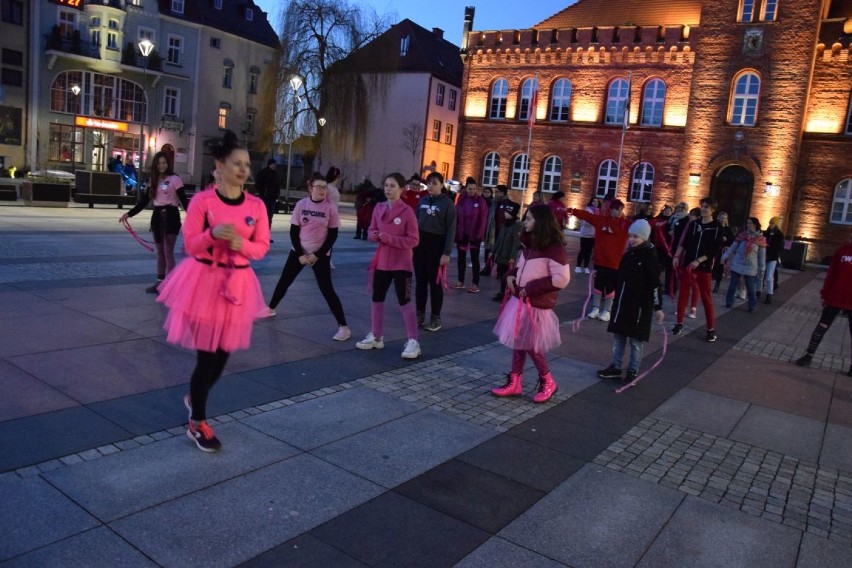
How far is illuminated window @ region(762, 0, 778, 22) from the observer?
33656 mm

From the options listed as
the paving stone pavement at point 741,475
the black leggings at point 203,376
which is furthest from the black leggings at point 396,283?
the black leggings at point 203,376

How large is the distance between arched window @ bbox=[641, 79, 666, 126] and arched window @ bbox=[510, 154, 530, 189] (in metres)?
7.54

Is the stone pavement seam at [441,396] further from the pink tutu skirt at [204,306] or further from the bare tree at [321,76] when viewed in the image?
the bare tree at [321,76]

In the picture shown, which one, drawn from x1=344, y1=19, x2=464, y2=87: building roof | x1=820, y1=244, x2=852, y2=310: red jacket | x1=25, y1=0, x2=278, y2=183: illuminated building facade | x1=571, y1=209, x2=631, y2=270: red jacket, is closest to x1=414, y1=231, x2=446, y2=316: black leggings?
x1=571, y1=209, x2=631, y2=270: red jacket

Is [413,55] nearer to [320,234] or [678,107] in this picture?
[678,107]

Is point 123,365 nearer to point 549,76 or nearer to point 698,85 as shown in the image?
point 698,85

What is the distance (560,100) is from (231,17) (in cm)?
2592

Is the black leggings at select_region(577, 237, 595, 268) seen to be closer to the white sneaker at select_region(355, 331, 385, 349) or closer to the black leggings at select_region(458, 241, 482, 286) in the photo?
the black leggings at select_region(458, 241, 482, 286)

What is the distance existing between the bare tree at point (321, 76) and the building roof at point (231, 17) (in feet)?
33.4

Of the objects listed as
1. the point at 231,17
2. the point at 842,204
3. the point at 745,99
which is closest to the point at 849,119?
the point at 842,204

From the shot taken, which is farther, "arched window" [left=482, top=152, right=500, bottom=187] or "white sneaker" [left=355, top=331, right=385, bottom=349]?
"arched window" [left=482, top=152, right=500, bottom=187]

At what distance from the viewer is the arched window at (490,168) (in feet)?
141

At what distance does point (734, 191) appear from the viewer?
35188 mm

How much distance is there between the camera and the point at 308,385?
6047 mm
